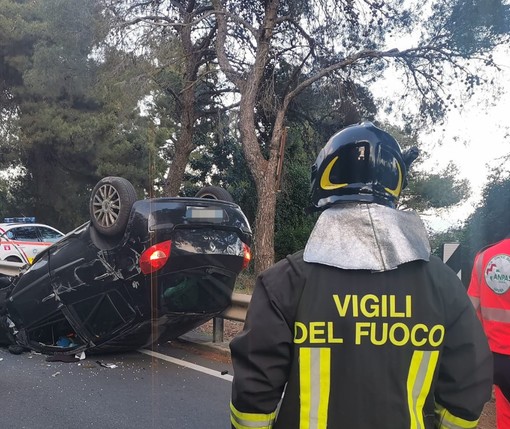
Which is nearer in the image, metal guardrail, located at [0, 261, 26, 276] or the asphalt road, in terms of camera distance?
the asphalt road

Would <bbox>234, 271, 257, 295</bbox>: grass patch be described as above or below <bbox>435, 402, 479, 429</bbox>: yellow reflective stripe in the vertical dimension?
below

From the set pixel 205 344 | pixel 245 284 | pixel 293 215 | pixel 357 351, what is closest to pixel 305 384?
pixel 357 351

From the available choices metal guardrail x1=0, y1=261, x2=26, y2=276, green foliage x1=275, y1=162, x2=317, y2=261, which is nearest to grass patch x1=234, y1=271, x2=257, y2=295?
green foliage x1=275, y1=162, x2=317, y2=261

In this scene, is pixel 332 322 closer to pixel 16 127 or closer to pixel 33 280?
pixel 33 280

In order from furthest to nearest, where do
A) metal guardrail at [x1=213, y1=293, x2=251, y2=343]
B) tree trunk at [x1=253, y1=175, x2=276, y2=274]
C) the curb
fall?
tree trunk at [x1=253, y1=175, x2=276, y2=274] < the curb < metal guardrail at [x1=213, y1=293, x2=251, y2=343]

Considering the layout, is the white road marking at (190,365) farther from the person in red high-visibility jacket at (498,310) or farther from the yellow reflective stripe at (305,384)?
the yellow reflective stripe at (305,384)

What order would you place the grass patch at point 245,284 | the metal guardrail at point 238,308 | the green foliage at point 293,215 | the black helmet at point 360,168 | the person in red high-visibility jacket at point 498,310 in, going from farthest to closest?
the green foliage at point 293,215, the grass patch at point 245,284, the metal guardrail at point 238,308, the person in red high-visibility jacket at point 498,310, the black helmet at point 360,168

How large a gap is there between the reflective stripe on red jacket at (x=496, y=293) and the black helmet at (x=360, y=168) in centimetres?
129

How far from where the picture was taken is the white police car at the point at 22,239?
14.5 meters

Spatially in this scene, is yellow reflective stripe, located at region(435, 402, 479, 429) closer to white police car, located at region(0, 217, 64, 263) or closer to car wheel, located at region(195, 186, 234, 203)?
car wheel, located at region(195, 186, 234, 203)

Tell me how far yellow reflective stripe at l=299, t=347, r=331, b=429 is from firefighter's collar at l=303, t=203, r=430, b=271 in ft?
0.81

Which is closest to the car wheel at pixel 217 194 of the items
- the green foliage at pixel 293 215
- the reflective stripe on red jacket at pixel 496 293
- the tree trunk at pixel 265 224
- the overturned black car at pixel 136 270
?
the overturned black car at pixel 136 270

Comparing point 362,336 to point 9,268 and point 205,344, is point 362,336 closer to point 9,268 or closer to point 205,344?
point 205,344

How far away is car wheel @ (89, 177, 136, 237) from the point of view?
15.9 feet
